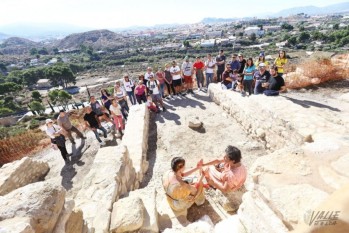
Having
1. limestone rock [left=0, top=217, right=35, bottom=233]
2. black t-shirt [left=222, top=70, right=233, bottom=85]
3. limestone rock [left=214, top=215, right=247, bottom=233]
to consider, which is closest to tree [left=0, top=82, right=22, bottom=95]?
black t-shirt [left=222, top=70, right=233, bottom=85]

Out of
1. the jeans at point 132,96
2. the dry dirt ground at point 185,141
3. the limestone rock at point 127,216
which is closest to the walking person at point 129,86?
the jeans at point 132,96

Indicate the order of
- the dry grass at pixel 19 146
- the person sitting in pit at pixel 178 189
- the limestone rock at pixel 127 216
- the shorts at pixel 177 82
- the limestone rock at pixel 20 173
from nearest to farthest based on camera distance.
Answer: the limestone rock at pixel 127 216 → the person sitting in pit at pixel 178 189 → the limestone rock at pixel 20 173 → the dry grass at pixel 19 146 → the shorts at pixel 177 82

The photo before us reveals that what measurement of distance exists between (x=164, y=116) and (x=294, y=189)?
6657mm

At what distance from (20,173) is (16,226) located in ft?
15.4

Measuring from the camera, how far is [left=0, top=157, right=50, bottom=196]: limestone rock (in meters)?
5.69

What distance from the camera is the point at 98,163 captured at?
4891mm

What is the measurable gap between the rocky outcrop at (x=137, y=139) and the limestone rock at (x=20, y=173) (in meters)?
2.59

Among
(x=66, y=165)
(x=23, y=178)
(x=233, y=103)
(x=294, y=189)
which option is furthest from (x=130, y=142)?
(x=294, y=189)

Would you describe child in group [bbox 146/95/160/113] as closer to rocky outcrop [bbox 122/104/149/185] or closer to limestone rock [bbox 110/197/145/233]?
rocky outcrop [bbox 122/104/149/185]

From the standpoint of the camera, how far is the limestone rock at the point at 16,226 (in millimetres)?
2186

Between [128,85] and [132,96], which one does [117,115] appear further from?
[132,96]

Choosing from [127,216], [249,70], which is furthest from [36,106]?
[127,216]

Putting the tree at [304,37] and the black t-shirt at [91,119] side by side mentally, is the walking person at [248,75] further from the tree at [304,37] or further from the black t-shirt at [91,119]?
the tree at [304,37]

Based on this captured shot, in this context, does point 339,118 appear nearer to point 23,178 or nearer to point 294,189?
point 294,189
